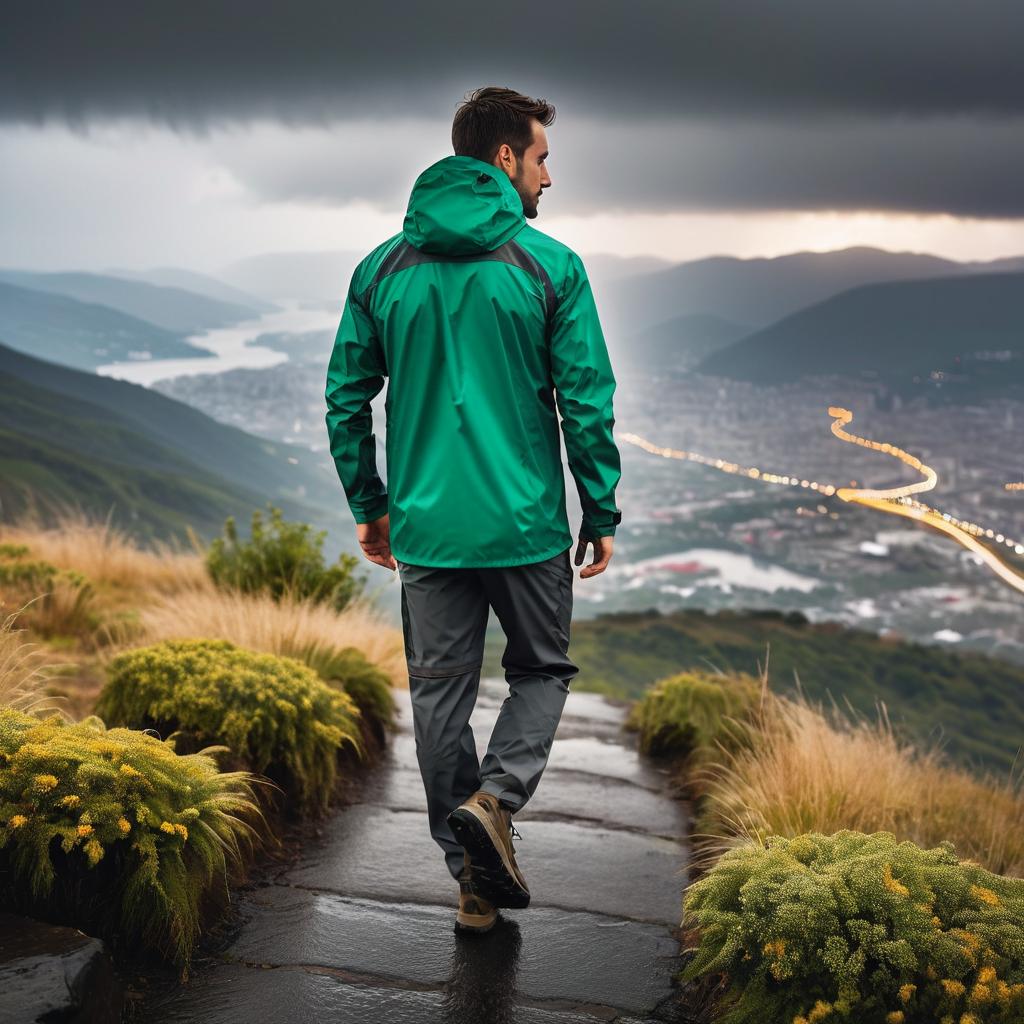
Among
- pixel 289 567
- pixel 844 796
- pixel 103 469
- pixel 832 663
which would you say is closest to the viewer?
pixel 844 796

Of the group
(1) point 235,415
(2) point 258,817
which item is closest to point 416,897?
(2) point 258,817

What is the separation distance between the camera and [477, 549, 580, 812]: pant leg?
137 inches

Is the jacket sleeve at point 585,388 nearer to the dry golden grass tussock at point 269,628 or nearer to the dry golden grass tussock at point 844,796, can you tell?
the dry golden grass tussock at point 844,796

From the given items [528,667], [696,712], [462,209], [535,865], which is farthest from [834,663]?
[462,209]

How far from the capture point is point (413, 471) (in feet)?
11.4

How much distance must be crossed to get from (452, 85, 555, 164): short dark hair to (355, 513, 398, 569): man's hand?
4.10 ft

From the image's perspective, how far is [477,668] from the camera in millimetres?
3662

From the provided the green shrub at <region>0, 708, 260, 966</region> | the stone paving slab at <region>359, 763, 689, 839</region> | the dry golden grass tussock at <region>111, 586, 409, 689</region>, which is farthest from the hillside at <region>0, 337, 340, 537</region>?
the green shrub at <region>0, 708, 260, 966</region>

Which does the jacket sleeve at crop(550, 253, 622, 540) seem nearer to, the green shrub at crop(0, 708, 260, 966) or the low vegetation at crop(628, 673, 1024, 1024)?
the low vegetation at crop(628, 673, 1024, 1024)

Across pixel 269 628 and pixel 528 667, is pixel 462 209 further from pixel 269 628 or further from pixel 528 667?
pixel 269 628

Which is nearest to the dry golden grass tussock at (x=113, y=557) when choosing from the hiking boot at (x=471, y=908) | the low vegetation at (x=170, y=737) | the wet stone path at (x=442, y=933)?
the low vegetation at (x=170, y=737)

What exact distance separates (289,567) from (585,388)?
5591 mm

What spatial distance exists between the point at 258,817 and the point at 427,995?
1.40m

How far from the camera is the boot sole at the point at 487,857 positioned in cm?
333
